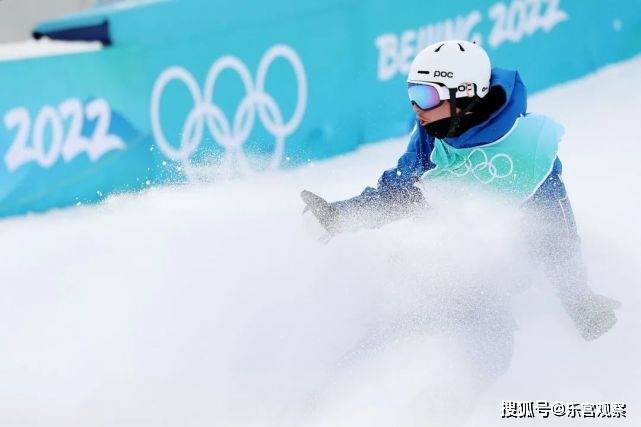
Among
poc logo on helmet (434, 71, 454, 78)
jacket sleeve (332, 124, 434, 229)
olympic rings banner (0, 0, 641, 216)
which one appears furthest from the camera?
olympic rings banner (0, 0, 641, 216)

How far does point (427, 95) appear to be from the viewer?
3.34 meters

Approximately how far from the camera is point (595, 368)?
3.65m

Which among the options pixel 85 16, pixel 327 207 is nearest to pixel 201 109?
pixel 85 16

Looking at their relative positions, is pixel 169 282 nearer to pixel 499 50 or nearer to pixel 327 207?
pixel 327 207

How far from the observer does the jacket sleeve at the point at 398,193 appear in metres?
3.73

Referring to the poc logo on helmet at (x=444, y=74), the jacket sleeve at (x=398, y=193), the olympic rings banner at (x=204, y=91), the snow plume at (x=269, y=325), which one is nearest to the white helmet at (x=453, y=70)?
the poc logo on helmet at (x=444, y=74)

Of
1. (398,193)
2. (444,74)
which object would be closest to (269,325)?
(398,193)

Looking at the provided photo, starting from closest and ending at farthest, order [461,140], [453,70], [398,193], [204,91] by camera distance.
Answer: [453,70], [461,140], [398,193], [204,91]

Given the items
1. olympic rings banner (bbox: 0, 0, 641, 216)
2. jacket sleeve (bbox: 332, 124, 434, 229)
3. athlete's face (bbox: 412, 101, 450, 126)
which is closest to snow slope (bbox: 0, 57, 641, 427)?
jacket sleeve (bbox: 332, 124, 434, 229)

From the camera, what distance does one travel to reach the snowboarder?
3.35 metres

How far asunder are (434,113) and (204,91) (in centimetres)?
254

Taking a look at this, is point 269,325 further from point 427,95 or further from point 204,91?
point 204,91

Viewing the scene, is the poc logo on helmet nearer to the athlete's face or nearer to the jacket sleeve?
the athlete's face

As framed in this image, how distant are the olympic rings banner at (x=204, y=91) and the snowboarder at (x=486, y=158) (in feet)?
7.08
